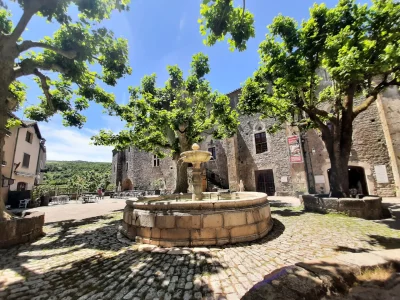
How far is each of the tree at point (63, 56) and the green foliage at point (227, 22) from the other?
323cm

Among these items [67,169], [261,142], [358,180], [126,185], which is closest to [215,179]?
[261,142]

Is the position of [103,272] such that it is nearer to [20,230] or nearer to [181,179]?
[20,230]

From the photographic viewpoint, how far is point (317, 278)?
6.07 ft

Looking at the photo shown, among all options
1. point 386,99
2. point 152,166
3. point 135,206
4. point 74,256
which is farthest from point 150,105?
point 152,166

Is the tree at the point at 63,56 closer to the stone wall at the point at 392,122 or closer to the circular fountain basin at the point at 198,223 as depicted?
the circular fountain basin at the point at 198,223

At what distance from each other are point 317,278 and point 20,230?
693 centimetres

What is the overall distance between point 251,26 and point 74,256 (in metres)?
6.84

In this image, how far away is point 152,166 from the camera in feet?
87.6

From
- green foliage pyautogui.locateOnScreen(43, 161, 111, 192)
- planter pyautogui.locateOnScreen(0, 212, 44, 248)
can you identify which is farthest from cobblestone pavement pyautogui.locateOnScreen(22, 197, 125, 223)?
green foliage pyautogui.locateOnScreen(43, 161, 111, 192)

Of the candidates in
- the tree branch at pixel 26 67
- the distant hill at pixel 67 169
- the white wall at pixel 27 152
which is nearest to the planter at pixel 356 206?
A: the tree branch at pixel 26 67

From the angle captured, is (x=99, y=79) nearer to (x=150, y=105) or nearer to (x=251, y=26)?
(x=150, y=105)

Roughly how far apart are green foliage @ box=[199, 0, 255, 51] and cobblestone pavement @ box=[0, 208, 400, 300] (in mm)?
5023

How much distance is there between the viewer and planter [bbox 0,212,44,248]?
4.52 meters

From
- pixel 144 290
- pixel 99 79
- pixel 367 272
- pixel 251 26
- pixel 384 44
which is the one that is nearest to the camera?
pixel 367 272
